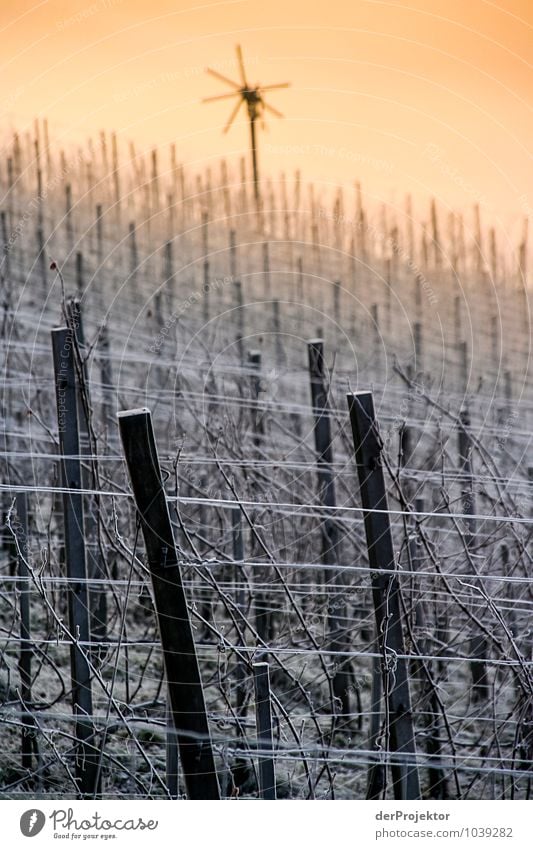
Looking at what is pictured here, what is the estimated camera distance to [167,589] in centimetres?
157

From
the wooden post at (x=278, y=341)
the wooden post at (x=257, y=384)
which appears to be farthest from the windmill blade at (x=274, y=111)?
the wooden post at (x=278, y=341)

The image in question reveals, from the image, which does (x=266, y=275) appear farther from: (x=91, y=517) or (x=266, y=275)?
(x=91, y=517)

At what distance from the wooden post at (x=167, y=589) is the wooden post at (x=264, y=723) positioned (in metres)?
0.21

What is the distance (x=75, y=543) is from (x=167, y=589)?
2.29 ft

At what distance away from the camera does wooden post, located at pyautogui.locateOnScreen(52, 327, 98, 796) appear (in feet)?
7.13

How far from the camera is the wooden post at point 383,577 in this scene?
1990 millimetres

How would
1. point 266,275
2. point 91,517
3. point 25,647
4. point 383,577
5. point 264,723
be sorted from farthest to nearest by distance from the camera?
1. point 266,275
2. point 91,517
3. point 25,647
4. point 383,577
5. point 264,723

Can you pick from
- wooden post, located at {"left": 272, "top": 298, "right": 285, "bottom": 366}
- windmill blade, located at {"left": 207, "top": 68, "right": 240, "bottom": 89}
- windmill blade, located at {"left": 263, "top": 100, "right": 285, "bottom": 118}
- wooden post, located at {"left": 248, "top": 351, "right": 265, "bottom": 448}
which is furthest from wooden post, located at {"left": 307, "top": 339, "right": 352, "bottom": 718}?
wooden post, located at {"left": 272, "top": 298, "right": 285, "bottom": 366}

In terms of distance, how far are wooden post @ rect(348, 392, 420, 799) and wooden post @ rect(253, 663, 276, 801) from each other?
27 centimetres

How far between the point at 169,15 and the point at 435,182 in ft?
2.68

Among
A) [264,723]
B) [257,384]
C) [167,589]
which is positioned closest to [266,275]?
[257,384]

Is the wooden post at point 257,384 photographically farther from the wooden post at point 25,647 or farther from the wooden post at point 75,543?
the wooden post at point 75,543
